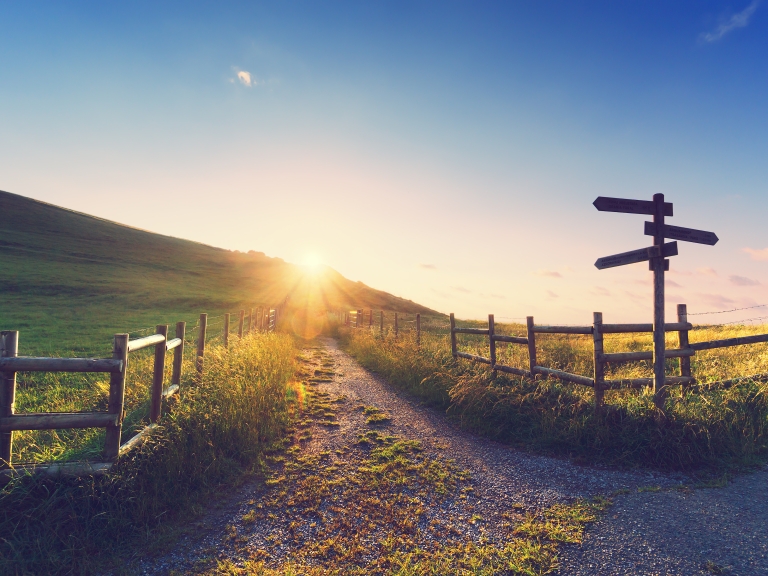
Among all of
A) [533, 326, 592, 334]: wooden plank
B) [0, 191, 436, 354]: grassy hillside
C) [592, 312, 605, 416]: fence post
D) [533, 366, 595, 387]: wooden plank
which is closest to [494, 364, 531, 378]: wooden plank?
[533, 366, 595, 387]: wooden plank

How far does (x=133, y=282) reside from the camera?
42219 mm

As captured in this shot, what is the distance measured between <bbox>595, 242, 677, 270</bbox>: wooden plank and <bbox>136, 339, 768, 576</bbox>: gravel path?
12.7ft

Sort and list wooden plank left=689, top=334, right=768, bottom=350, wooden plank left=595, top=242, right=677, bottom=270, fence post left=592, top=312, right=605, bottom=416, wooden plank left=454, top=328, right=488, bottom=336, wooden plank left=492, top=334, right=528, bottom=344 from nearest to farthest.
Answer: fence post left=592, top=312, right=605, bottom=416
wooden plank left=595, top=242, right=677, bottom=270
wooden plank left=689, top=334, right=768, bottom=350
wooden plank left=492, top=334, right=528, bottom=344
wooden plank left=454, top=328, right=488, bottom=336

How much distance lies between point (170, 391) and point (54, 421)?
7.99 feet

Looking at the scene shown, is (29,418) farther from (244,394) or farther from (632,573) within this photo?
(632,573)

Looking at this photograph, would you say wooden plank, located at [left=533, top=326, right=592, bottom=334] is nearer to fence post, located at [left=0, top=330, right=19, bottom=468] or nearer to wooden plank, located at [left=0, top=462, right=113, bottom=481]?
wooden plank, located at [left=0, top=462, right=113, bottom=481]

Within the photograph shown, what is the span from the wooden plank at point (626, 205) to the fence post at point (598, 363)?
6.85 feet

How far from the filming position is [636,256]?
784 cm

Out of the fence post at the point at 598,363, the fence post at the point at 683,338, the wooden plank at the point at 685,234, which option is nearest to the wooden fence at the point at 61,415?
the fence post at the point at 598,363

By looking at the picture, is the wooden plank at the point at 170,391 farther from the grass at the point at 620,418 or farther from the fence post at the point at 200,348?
the grass at the point at 620,418

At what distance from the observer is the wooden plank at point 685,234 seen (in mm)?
7711

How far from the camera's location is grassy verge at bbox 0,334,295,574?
13.7 ft

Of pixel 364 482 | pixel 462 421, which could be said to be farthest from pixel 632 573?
pixel 462 421

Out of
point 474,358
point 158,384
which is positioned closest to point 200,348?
point 158,384
